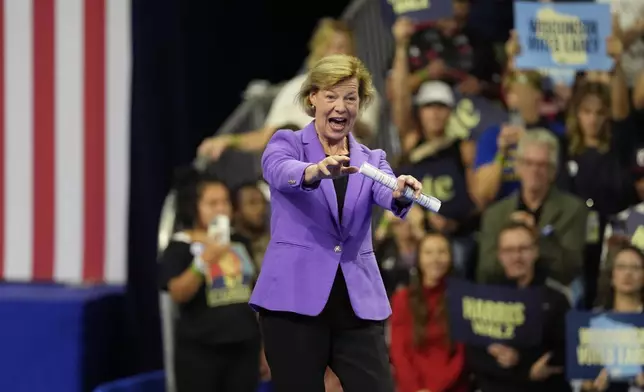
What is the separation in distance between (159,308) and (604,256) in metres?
2.40

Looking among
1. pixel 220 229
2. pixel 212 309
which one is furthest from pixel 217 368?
pixel 220 229

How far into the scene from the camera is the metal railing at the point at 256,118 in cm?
479

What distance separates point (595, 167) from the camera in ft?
14.4

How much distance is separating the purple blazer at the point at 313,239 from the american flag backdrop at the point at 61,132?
11.8 feet

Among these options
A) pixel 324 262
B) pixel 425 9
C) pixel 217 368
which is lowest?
pixel 217 368

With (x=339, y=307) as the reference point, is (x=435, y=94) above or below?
above

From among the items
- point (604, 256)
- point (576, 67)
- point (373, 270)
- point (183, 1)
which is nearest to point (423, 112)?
point (576, 67)

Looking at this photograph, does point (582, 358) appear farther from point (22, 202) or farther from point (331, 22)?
point (22, 202)

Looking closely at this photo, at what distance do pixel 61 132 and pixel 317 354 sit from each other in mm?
3842

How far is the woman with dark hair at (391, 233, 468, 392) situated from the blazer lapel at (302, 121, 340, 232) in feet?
7.16

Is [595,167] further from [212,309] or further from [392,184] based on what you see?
[392,184]

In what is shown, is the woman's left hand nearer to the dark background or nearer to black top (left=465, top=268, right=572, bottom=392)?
black top (left=465, top=268, right=572, bottom=392)

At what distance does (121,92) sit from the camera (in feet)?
19.1

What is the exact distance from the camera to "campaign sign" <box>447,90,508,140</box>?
4.66 metres
